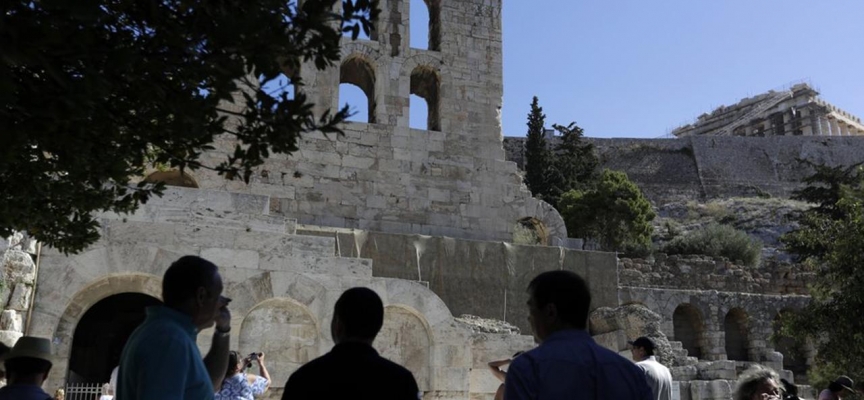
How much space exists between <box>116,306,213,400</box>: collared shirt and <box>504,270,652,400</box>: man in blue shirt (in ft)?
4.51

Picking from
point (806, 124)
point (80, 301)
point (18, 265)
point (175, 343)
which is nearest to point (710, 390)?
point (80, 301)

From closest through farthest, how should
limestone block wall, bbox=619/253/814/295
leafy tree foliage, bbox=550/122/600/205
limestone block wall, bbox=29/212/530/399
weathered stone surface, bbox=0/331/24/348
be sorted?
1. weathered stone surface, bbox=0/331/24/348
2. limestone block wall, bbox=29/212/530/399
3. limestone block wall, bbox=619/253/814/295
4. leafy tree foliage, bbox=550/122/600/205

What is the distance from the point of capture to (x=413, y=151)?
58.4 ft

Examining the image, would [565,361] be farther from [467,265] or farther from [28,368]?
[467,265]

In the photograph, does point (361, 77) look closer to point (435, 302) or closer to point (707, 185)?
point (435, 302)

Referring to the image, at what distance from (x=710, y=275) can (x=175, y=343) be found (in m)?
29.2

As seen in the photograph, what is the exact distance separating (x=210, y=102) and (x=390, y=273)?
11272 millimetres

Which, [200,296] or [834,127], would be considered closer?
[200,296]

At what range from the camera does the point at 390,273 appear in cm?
1541

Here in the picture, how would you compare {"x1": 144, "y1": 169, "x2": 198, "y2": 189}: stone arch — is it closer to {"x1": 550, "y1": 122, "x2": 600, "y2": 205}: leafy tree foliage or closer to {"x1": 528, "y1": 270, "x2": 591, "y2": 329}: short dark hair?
{"x1": 528, "y1": 270, "x2": 591, "y2": 329}: short dark hair

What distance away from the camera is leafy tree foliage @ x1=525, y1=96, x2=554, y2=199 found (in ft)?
152

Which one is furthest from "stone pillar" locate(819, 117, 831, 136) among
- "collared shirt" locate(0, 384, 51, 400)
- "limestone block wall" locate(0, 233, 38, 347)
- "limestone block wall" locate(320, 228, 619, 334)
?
"collared shirt" locate(0, 384, 51, 400)

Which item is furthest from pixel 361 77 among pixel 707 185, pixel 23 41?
pixel 707 185

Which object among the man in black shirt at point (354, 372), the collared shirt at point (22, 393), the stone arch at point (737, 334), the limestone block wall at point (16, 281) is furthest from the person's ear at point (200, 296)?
the stone arch at point (737, 334)
